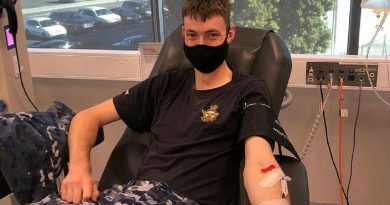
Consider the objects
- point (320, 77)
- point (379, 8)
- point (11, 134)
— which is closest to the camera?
point (11, 134)

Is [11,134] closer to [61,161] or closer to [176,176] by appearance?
[61,161]

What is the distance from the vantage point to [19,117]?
59.2 inches

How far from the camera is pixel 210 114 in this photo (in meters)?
1.51

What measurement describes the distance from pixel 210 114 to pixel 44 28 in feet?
5.95

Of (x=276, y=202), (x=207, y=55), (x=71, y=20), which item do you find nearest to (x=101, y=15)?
(x=71, y=20)

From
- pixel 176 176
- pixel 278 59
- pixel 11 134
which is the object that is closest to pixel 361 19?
pixel 278 59

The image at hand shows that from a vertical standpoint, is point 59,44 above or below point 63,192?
above

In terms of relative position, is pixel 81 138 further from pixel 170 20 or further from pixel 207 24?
pixel 170 20

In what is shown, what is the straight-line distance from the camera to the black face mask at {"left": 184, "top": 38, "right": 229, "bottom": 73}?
58.7 inches

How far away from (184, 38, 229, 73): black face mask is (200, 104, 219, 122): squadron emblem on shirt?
0.13 metres

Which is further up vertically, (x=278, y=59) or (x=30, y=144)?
(x=278, y=59)

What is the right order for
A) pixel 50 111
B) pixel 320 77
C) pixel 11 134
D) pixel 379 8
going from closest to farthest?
pixel 11 134 < pixel 50 111 < pixel 379 8 < pixel 320 77

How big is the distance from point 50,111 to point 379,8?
1375mm

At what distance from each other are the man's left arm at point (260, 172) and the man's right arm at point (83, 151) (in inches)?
18.7
